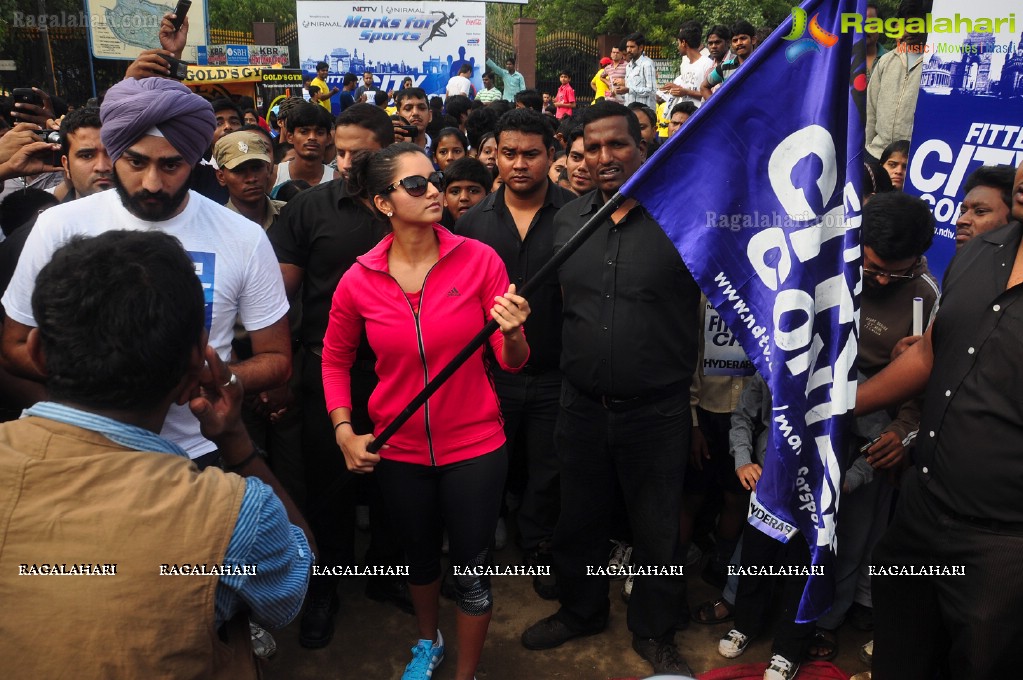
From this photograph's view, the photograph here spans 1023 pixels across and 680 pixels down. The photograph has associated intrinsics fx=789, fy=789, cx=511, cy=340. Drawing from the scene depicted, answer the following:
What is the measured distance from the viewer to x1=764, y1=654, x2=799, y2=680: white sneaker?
11.4 feet

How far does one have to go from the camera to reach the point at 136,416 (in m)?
1.57

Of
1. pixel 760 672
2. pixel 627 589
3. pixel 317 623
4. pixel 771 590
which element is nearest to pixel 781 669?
pixel 760 672

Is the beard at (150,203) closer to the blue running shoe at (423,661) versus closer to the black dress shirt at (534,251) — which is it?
the black dress shirt at (534,251)

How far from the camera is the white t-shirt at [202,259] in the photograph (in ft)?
8.30

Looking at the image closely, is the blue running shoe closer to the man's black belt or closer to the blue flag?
the man's black belt

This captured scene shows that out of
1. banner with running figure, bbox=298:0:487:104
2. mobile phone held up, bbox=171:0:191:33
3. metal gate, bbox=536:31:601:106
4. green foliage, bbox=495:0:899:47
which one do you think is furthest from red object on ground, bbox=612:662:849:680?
metal gate, bbox=536:31:601:106

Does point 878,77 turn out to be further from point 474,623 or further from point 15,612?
point 15,612

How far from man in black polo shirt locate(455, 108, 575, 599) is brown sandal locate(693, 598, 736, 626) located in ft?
2.51

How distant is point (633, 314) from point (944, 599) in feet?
4.92

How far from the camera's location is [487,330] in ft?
9.02

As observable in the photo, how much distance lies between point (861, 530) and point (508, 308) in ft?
6.71

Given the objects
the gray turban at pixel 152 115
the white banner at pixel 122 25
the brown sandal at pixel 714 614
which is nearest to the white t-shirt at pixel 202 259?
the gray turban at pixel 152 115

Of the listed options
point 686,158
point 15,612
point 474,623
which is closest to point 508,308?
point 686,158

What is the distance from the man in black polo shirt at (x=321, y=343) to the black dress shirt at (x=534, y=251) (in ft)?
2.07
